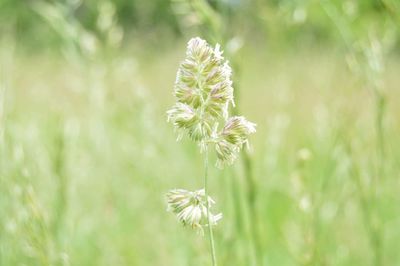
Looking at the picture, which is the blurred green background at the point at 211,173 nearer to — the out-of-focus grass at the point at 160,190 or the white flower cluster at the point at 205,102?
the out-of-focus grass at the point at 160,190

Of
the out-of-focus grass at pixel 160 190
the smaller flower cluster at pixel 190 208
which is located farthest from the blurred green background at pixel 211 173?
the smaller flower cluster at pixel 190 208

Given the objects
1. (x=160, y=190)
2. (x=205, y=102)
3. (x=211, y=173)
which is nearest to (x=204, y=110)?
(x=205, y=102)

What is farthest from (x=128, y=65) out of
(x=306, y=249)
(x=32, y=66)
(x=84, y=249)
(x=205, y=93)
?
(x=32, y=66)

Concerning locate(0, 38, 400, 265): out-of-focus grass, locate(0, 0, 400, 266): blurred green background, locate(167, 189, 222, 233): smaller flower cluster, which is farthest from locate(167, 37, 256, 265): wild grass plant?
locate(0, 38, 400, 265): out-of-focus grass

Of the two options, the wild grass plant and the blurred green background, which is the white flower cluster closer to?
the wild grass plant

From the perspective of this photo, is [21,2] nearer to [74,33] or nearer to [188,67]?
[74,33]
